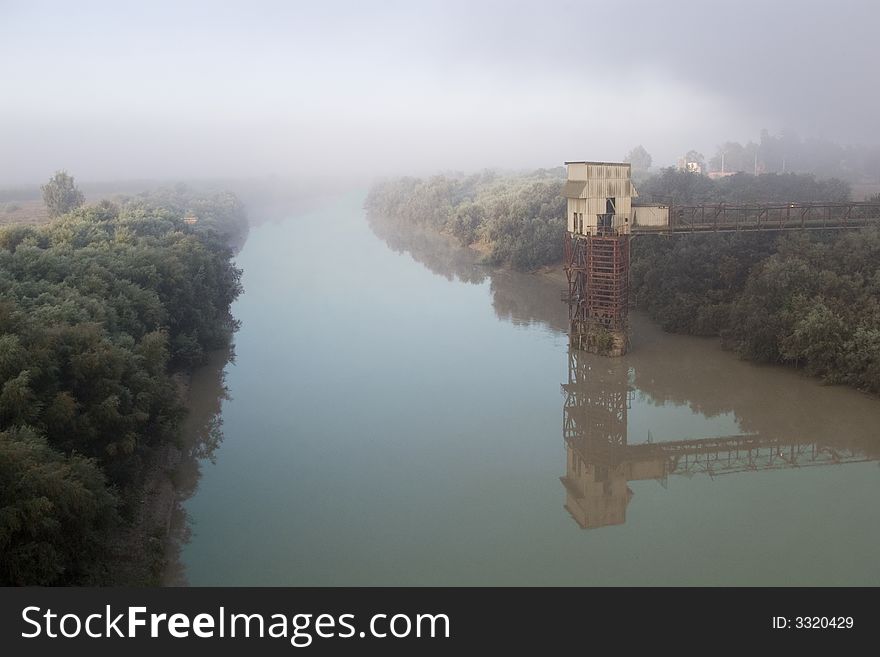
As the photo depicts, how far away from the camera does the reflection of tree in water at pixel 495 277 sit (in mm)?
33856

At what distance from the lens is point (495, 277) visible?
43688 mm

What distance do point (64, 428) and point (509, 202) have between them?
144 ft

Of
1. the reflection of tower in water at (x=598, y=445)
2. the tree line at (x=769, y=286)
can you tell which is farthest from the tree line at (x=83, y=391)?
the tree line at (x=769, y=286)

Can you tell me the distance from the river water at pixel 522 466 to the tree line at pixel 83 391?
1.77 meters

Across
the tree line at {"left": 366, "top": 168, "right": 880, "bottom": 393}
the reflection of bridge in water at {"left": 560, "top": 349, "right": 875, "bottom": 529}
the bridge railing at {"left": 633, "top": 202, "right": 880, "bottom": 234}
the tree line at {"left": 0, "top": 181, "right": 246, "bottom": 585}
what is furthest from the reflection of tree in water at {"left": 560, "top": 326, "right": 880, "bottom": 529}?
the tree line at {"left": 0, "top": 181, "right": 246, "bottom": 585}

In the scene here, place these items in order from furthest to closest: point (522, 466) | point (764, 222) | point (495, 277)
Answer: point (495, 277)
point (764, 222)
point (522, 466)

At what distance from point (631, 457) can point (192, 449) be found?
11248 millimetres

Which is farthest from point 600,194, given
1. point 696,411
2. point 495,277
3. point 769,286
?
point 495,277

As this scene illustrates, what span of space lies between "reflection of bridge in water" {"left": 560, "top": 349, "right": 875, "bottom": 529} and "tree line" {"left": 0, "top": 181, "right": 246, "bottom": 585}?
9.16 meters

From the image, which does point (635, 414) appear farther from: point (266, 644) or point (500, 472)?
point (266, 644)

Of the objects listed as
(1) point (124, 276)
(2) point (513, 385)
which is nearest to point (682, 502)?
(2) point (513, 385)

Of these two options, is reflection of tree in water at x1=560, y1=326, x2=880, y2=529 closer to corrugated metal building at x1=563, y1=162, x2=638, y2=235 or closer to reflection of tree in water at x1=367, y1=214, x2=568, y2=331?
corrugated metal building at x1=563, y1=162, x2=638, y2=235

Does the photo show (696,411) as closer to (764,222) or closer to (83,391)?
(764,222)

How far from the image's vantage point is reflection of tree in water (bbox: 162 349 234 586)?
1464 cm
